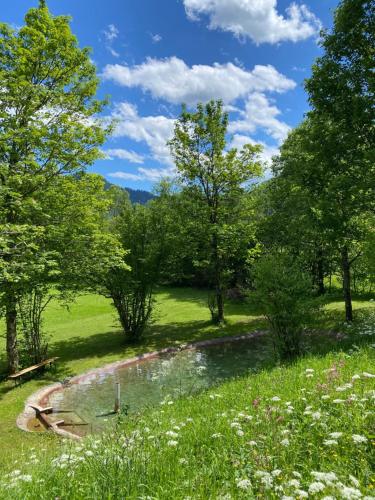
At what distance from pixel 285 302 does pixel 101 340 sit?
12.4m

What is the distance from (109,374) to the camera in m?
14.3

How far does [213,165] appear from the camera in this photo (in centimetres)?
2242

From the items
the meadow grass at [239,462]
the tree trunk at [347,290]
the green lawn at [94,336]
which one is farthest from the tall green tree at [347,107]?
the meadow grass at [239,462]

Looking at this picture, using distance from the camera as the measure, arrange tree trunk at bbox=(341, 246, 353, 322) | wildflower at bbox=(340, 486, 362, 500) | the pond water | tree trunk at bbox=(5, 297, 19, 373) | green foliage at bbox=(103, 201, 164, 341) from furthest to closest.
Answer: tree trunk at bbox=(341, 246, 353, 322) < green foliage at bbox=(103, 201, 164, 341) < tree trunk at bbox=(5, 297, 19, 373) < the pond water < wildflower at bbox=(340, 486, 362, 500)

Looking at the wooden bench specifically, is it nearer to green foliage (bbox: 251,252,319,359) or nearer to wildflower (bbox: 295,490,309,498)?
green foliage (bbox: 251,252,319,359)

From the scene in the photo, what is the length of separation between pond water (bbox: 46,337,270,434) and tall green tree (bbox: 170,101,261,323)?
6.38 m

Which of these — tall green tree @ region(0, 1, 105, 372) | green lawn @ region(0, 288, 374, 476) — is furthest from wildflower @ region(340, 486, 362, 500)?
tall green tree @ region(0, 1, 105, 372)

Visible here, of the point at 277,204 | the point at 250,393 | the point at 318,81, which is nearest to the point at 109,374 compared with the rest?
the point at 250,393

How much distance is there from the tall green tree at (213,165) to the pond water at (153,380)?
638 cm

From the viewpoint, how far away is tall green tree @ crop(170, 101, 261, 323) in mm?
22094

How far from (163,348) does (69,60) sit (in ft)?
44.3

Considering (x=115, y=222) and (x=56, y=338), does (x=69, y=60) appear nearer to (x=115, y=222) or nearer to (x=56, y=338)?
(x=115, y=222)

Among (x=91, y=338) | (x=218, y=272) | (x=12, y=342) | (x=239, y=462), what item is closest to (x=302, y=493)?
(x=239, y=462)

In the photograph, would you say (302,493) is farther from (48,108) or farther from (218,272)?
(218,272)
